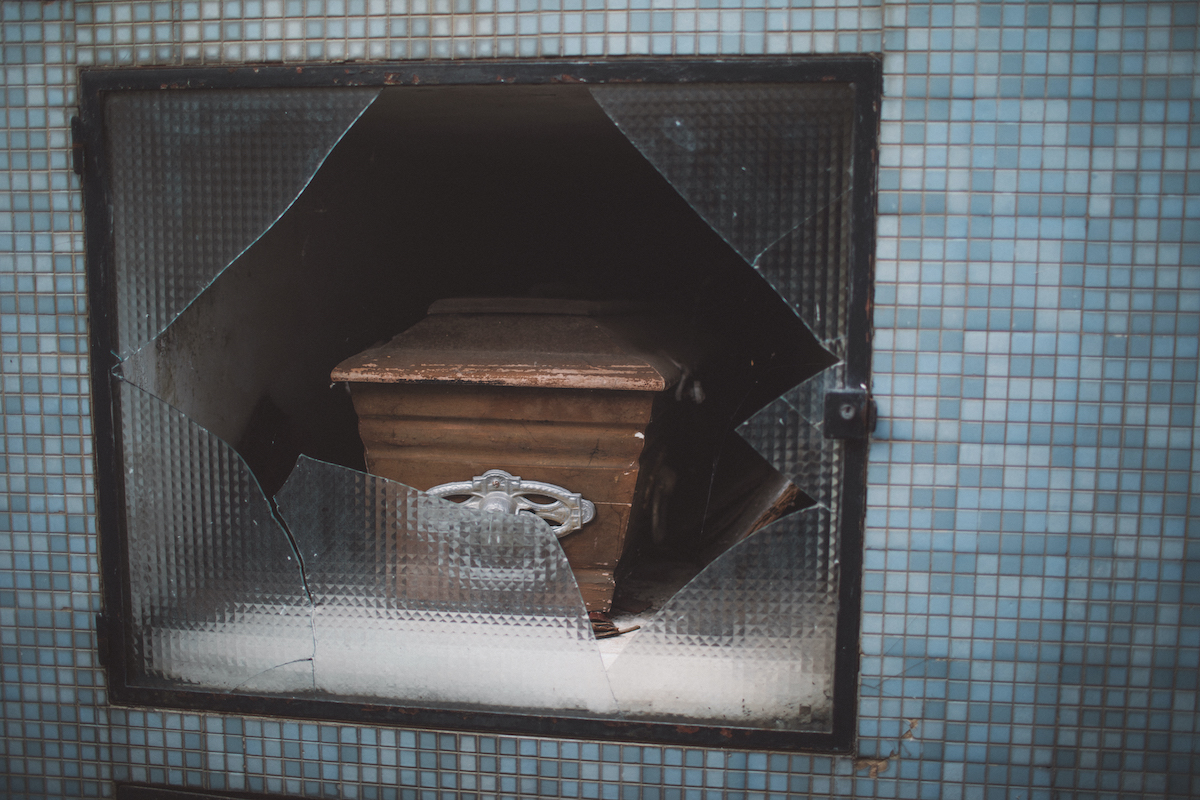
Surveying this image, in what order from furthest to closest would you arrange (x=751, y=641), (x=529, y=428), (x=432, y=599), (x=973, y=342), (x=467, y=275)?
1. (x=467, y=275)
2. (x=529, y=428)
3. (x=432, y=599)
4. (x=751, y=641)
5. (x=973, y=342)

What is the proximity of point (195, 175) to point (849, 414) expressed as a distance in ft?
5.65

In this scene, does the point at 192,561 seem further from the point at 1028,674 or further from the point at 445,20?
the point at 1028,674

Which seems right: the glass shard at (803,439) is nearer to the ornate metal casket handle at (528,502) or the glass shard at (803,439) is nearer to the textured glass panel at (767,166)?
the textured glass panel at (767,166)

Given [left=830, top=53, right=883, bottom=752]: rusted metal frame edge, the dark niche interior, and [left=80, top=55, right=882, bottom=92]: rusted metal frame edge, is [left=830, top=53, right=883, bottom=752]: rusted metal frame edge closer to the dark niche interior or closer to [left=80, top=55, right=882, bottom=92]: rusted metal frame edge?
[left=80, top=55, right=882, bottom=92]: rusted metal frame edge

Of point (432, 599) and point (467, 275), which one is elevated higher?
point (467, 275)

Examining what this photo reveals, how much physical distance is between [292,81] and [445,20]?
0.40 metres

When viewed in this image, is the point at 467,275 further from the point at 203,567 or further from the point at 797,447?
the point at 797,447

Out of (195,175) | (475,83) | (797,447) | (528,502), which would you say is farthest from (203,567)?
(797,447)

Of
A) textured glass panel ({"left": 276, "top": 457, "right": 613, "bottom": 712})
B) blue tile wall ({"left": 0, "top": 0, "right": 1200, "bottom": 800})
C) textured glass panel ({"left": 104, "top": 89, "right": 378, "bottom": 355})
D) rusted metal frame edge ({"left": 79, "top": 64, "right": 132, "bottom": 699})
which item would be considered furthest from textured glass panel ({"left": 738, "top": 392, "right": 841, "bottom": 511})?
rusted metal frame edge ({"left": 79, "top": 64, "right": 132, "bottom": 699})

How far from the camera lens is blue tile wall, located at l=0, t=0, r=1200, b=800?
159 cm

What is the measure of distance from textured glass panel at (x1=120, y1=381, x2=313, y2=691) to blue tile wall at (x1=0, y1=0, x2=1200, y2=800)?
0.28 m

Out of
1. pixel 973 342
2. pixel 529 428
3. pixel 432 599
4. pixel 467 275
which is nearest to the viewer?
pixel 973 342

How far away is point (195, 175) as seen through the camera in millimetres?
1832

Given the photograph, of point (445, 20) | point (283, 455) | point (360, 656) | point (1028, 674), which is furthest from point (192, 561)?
point (1028, 674)
